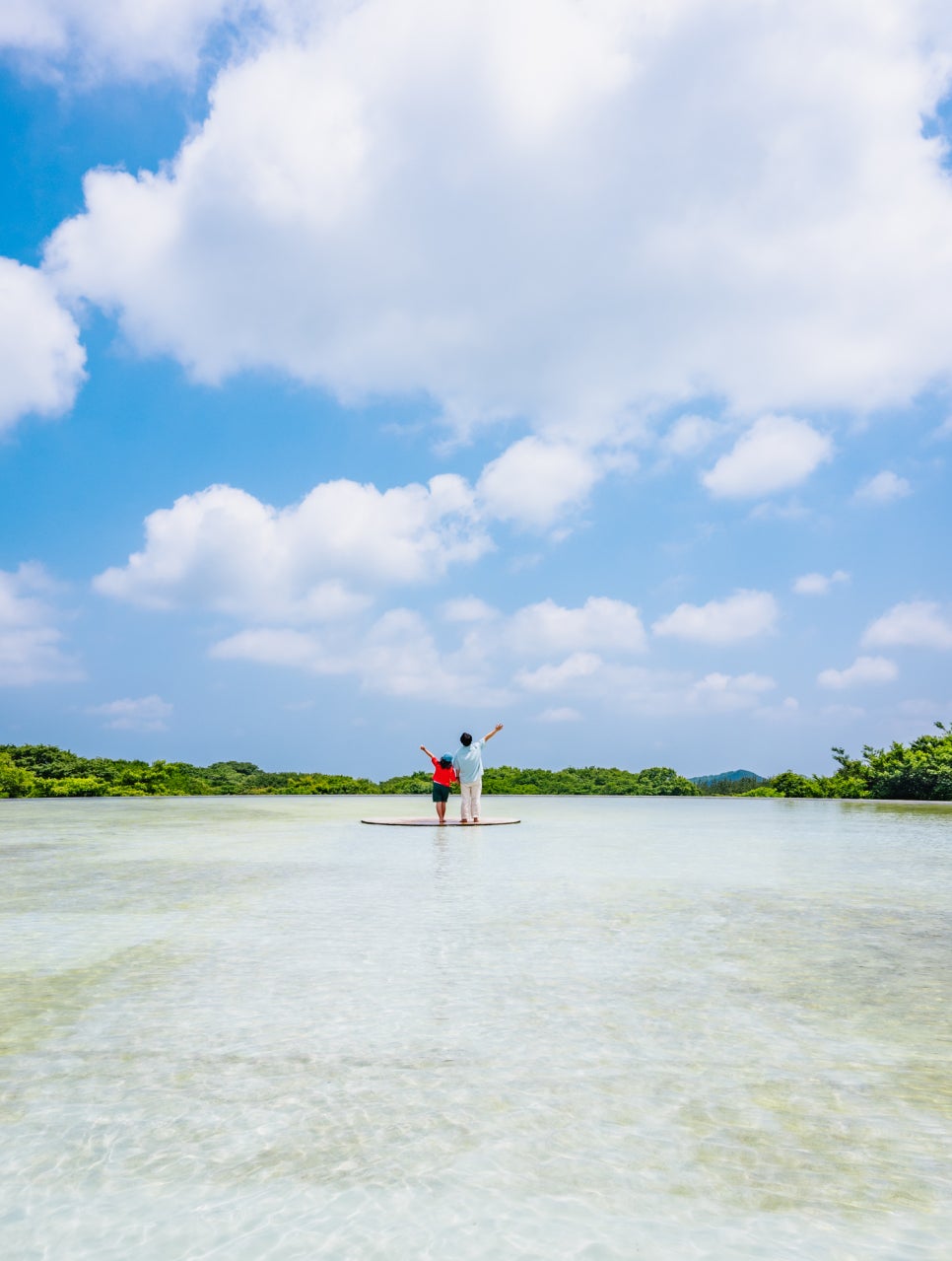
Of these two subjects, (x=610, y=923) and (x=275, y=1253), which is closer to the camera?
(x=275, y=1253)

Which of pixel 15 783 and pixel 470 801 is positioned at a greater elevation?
pixel 15 783

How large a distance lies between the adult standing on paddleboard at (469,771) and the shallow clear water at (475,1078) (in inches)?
295

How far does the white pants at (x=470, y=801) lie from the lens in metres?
15.4

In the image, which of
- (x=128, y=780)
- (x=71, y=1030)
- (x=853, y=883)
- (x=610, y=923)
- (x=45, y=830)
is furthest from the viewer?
(x=128, y=780)

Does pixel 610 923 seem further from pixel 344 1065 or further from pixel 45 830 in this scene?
pixel 45 830

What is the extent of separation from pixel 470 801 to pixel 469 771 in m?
0.82

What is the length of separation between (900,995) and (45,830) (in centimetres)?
1478

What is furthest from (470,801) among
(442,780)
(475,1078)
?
(475,1078)

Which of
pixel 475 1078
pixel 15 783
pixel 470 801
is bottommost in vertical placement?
pixel 475 1078

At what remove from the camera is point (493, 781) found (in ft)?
138

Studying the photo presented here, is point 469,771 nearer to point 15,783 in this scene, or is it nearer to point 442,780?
point 442,780

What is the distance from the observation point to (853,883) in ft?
27.2

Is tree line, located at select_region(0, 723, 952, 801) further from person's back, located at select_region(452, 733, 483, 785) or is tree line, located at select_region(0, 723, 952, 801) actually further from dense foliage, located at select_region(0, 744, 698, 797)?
person's back, located at select_region(452, 733, 483, 785)

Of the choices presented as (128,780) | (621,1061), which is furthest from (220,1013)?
(128,780)
